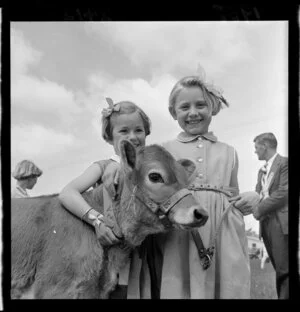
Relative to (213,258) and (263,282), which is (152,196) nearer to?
(213,258)

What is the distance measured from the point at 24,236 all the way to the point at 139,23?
192cm

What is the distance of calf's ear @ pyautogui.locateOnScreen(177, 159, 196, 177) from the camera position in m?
3.12

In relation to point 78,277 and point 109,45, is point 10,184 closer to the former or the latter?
point 78,277

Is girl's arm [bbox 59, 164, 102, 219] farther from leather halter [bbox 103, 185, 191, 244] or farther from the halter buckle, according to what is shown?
the halter buckle

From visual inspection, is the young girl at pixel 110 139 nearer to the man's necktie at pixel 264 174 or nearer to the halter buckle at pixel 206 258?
the halter buckle at pixel 206 258

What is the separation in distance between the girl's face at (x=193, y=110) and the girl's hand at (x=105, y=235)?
3.34 feet

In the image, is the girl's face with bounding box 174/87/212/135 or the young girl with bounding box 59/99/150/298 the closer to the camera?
the young girl with bounding box 59/99/150/298

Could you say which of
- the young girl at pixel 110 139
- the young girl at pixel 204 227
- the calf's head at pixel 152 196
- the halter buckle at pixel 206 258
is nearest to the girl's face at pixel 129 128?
the young girl at pixel 110 139

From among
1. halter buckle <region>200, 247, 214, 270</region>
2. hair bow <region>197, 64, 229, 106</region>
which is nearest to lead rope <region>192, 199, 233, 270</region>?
halter buckle <region>200, 247, 214, 270</region>

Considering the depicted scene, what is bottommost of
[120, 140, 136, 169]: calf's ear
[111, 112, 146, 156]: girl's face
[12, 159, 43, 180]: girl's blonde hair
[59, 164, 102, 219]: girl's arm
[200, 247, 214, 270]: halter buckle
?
[200, 247, 214, 270]: halter buckle

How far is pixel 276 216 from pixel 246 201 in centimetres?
28

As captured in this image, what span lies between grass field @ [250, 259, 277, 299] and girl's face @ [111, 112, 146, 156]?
1.36 m

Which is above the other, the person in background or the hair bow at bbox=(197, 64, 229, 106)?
the hair bow at bbox=(197, 64, 229, 106)
